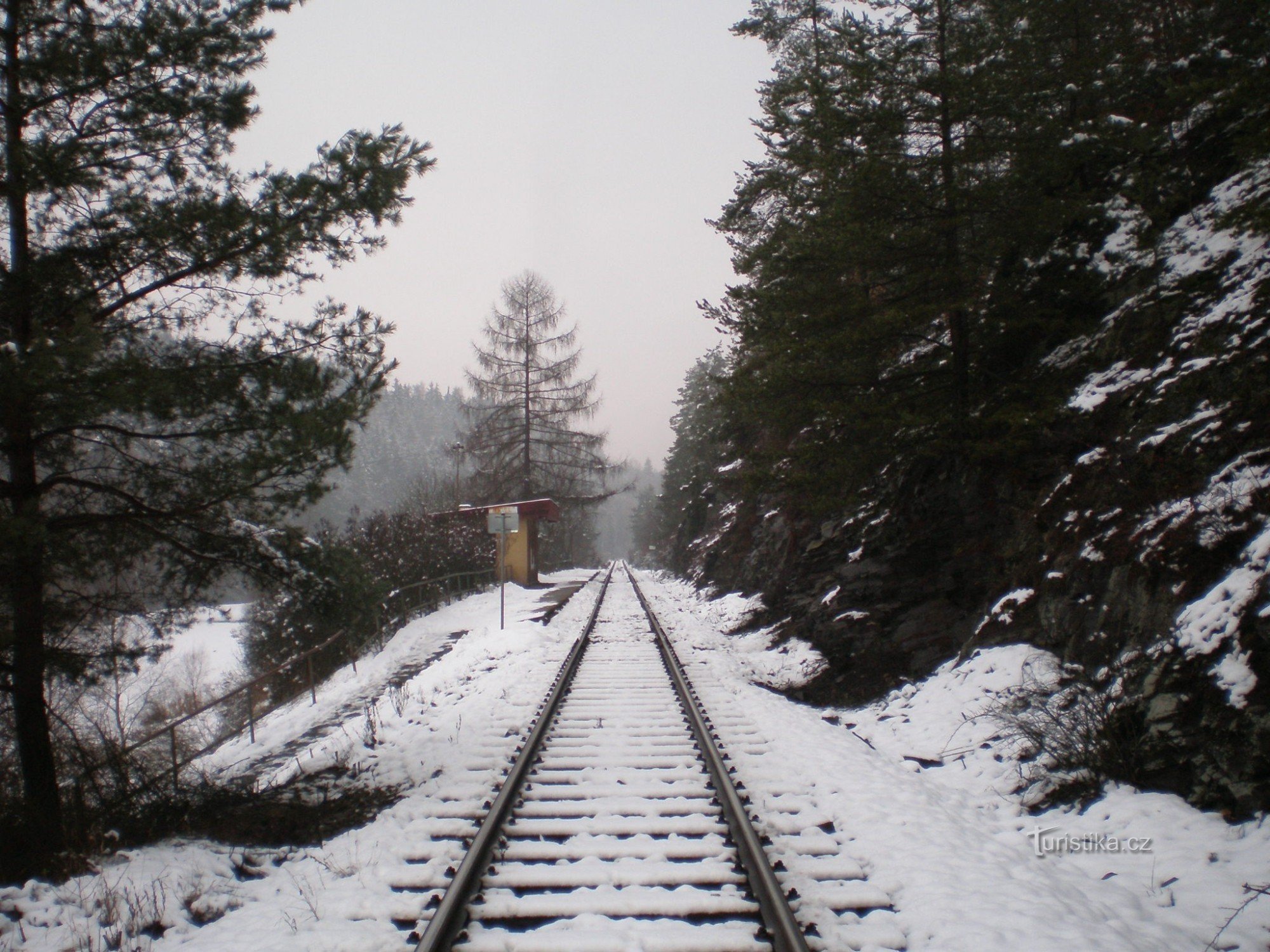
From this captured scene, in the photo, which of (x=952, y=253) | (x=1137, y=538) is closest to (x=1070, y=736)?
(x=1137, y=538)

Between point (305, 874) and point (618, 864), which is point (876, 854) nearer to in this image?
point (618, 864)

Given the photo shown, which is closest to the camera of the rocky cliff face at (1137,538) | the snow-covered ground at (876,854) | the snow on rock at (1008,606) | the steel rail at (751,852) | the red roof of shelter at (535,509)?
the steel rail at (751,852)

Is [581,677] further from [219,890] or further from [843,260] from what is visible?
[843,260]

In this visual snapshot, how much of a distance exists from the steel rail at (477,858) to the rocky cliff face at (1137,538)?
15.0ft

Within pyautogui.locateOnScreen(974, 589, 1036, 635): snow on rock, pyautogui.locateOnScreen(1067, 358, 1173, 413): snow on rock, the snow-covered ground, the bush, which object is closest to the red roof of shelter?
the snow-covered ground

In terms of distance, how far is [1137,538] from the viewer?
20.6ft

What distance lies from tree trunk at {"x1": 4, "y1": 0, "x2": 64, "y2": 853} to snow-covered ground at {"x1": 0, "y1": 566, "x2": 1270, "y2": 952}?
1.36 meters

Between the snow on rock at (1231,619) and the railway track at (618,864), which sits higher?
the snow on rock at (1231,619)

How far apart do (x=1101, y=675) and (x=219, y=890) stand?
23.0 ft

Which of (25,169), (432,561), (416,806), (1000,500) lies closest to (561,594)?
(432,561)

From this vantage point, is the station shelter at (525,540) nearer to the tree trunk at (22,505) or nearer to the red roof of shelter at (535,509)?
the red roof of shelter at (535,509)

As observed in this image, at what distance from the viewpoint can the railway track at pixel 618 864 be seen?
365cm

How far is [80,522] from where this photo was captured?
5.80m

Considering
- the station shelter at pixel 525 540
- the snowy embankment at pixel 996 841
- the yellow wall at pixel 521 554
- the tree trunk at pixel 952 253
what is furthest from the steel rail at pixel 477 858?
the yellow wall at pixel 521 554
